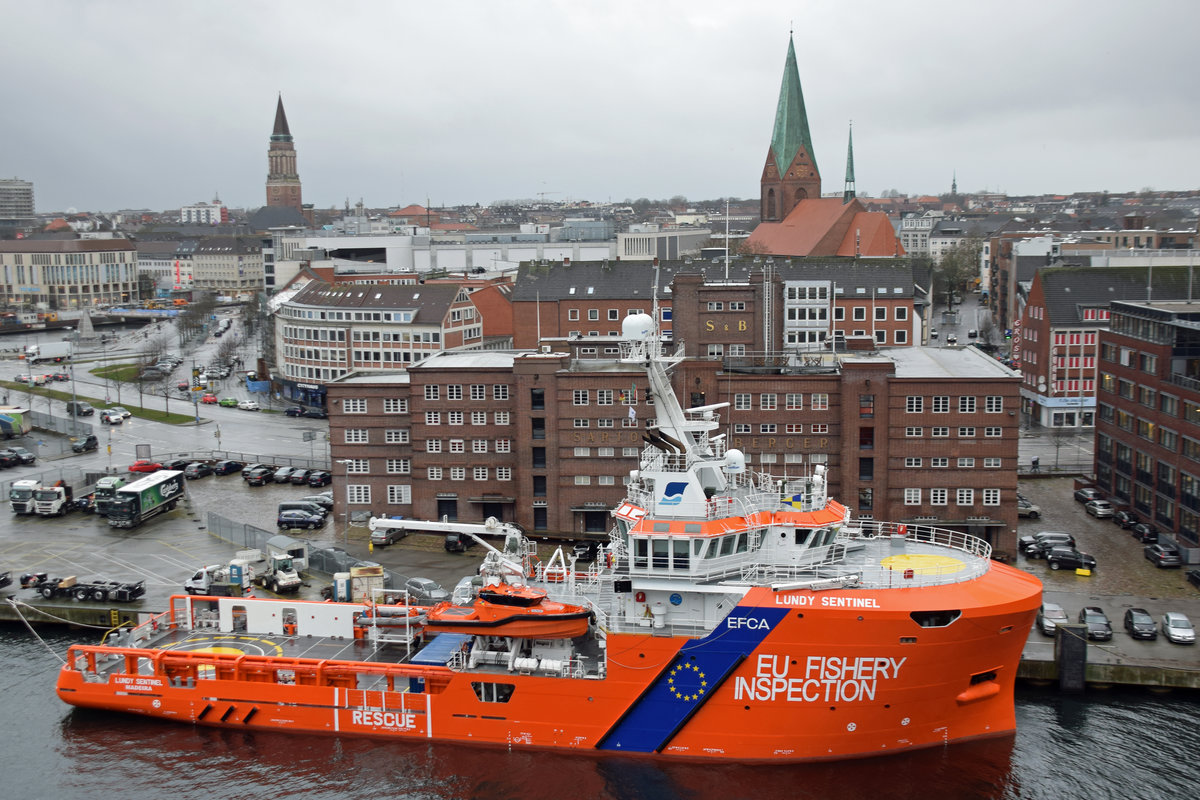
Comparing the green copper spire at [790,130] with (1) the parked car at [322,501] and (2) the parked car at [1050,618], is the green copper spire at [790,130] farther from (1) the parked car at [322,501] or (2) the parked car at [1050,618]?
(2) the parked car at [1050,618]

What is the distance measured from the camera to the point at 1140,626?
36.5 meters

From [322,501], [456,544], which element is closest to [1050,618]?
[456,544]

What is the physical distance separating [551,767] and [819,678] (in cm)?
759

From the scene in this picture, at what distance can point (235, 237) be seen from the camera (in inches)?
7603

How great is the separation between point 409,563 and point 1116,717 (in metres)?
27.2

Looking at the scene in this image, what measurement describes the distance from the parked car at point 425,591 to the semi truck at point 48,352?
8413 centimetres

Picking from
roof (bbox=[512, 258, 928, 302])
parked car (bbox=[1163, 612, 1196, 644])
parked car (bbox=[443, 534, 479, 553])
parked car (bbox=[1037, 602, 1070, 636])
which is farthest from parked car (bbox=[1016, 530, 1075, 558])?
roof (bbox=[512, 258, 928, 302])

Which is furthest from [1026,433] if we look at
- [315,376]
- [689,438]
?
[315,376]

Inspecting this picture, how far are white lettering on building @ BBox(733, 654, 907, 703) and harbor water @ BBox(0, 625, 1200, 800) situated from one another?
2030 mm

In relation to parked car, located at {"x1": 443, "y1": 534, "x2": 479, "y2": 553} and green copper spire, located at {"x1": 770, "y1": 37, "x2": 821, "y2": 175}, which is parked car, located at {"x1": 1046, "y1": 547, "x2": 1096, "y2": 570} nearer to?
parked car, located at {"x1": 443, "y1": 534, "x2": 479, "y2": 553}

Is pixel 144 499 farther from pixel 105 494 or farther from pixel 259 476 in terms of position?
pixel 259 476

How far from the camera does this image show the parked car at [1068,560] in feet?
144

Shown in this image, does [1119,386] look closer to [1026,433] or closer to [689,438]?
[1026,433]

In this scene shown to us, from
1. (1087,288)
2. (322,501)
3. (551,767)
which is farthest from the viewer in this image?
(1087,288)
